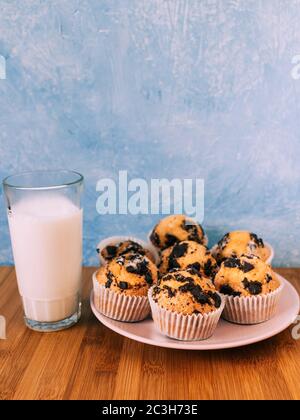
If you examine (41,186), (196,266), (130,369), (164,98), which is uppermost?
(164,98)

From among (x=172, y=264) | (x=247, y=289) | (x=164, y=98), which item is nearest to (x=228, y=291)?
(x=247, y=289)

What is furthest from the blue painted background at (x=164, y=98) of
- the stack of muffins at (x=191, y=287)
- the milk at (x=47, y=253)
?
the milk at (x=47, y=253)

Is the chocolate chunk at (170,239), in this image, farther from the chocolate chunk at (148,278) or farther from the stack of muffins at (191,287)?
the chocolate chunk at (148,278)

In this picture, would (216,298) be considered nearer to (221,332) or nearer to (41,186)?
(221,332)

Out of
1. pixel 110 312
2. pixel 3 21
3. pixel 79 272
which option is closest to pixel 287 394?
pixel 110 312

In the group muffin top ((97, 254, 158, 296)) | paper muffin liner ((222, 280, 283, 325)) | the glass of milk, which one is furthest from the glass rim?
paper muffin liner ((222, 280, 283, 325))

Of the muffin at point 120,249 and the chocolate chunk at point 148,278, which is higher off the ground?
the chocolate chunk at point 148,278

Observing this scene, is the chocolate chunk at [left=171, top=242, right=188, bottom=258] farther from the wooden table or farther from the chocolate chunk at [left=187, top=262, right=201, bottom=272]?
the wooden table
